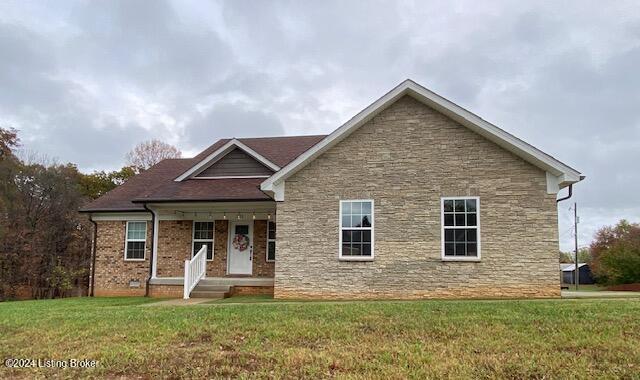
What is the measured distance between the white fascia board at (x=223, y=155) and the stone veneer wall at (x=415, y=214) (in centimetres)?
375

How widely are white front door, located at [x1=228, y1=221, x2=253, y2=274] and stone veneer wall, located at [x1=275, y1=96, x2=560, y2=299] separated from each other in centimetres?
321

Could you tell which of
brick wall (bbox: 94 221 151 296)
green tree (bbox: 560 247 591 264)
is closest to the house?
brick wall (bbox: 94 221 151 296)

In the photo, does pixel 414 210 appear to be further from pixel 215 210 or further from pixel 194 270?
pixel 194 270

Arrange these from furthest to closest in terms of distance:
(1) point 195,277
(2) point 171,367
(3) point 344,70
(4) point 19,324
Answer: (3) point 344,70 < (1) point 195,277 < (4) point 19,324 < (2) point 171,367

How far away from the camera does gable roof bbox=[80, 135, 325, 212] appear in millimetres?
16047

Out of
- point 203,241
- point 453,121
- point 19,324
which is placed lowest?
point 19,324

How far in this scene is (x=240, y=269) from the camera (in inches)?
652

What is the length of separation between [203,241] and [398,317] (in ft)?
33.5

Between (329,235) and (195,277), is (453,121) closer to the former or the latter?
(329,235)

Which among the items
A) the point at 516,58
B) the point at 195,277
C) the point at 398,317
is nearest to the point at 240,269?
the point at 195,277

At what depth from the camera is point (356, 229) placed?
43.9 ft

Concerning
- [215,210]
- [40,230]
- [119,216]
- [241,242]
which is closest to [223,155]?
[215,210]

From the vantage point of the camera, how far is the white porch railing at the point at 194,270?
1491 cm

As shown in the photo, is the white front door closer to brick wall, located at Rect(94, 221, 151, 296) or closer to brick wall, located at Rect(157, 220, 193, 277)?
brick wall, located at Rect(157, 220, 193, 277)
